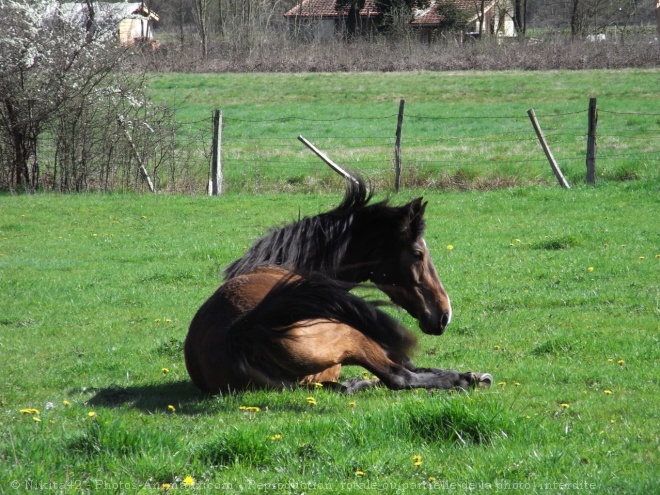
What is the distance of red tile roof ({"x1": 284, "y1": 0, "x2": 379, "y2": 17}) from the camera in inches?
2390

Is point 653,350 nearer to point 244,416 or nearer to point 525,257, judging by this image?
point 244,416

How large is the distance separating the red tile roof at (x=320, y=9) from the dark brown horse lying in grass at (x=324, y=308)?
57.2 meters

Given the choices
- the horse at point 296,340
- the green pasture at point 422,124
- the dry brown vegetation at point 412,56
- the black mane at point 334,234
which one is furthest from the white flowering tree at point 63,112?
the dry brown vegetation at point 412,56

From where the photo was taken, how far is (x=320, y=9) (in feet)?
213

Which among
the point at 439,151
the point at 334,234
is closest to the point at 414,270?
the point at 334,234

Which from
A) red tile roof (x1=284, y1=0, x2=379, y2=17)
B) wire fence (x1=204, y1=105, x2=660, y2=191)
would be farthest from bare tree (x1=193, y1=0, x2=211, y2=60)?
wire fence (x1=204, y1=105, x2=660, y2=191)

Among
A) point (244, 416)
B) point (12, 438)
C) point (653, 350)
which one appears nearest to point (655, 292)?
point (653, 350)

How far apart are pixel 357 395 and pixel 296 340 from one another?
0.72 meters

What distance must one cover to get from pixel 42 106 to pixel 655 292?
49.8ft

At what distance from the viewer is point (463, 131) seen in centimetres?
2911

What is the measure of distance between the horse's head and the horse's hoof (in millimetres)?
563

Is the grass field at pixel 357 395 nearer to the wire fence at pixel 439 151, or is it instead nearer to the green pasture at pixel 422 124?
the wire fence at pixel 439 151

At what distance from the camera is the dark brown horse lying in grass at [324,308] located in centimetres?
530

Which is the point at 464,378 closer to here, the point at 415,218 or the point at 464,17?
the point at 415,218
